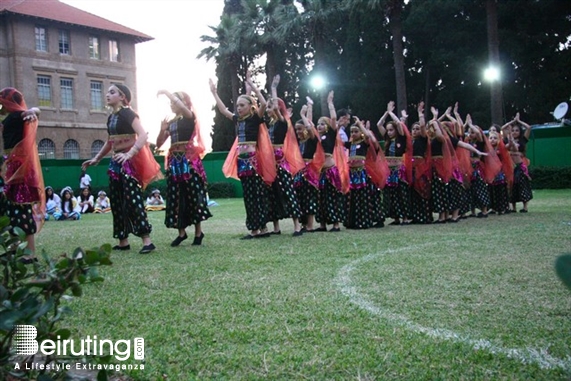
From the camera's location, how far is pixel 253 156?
8.05 metres

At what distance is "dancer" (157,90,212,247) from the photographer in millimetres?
7281

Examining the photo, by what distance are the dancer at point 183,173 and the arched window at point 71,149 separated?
3308 cm

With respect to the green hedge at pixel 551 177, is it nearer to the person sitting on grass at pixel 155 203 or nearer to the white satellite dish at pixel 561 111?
the white satellite dish at pixel 561 111

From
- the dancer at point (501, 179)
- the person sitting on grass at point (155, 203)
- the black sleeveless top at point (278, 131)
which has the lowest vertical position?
the person sitting on grass at point (155, 203)

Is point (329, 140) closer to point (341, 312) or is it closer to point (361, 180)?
point (361, 180)

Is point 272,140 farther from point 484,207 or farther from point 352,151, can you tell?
point 484,207

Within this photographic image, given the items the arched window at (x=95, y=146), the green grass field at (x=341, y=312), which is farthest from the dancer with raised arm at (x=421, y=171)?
the arched window at (x=95, y=146)

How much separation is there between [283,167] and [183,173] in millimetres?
1788

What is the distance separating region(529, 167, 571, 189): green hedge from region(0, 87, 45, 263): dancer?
61.3 ft

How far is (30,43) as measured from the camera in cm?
3600

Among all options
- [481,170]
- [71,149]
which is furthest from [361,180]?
[71,149]

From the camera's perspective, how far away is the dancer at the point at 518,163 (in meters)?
11.8

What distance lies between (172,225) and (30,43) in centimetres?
3368

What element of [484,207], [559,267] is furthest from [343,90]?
[559,267]
